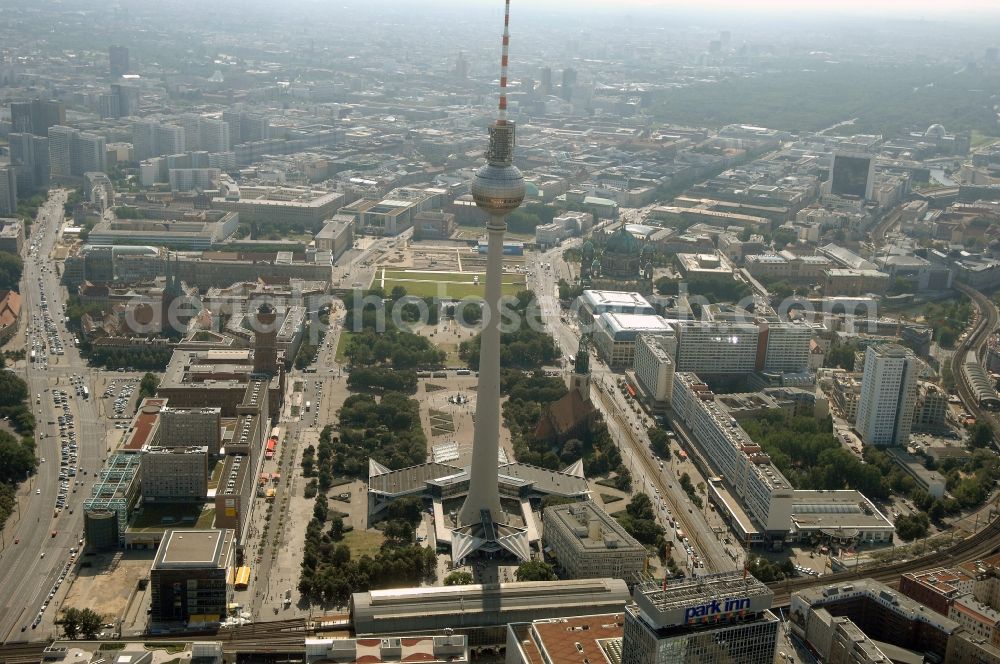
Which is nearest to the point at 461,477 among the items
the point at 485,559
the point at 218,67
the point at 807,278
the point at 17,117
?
the point at 485,559

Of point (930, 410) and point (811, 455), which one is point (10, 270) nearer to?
point (811, 455)

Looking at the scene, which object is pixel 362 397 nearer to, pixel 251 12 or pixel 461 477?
pixel 461 477

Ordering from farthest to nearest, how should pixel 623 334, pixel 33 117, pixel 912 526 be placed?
pixel 33 117 → pixel 623 334 → pixel 912 526

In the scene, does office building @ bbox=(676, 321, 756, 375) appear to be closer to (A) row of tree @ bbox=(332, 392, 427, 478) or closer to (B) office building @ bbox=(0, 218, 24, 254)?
(A) row of tree @ bbox=(332, 392, 427, 478)

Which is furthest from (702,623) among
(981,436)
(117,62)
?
(117,62)

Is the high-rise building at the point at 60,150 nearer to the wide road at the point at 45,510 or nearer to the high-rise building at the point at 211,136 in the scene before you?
the high-rise building at the point at 211,136

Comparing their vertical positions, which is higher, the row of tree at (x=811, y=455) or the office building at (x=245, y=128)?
the office building at (x=245, y=128)

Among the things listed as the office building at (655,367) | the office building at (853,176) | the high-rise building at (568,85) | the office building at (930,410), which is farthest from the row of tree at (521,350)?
the high-rise building at (568,85)
